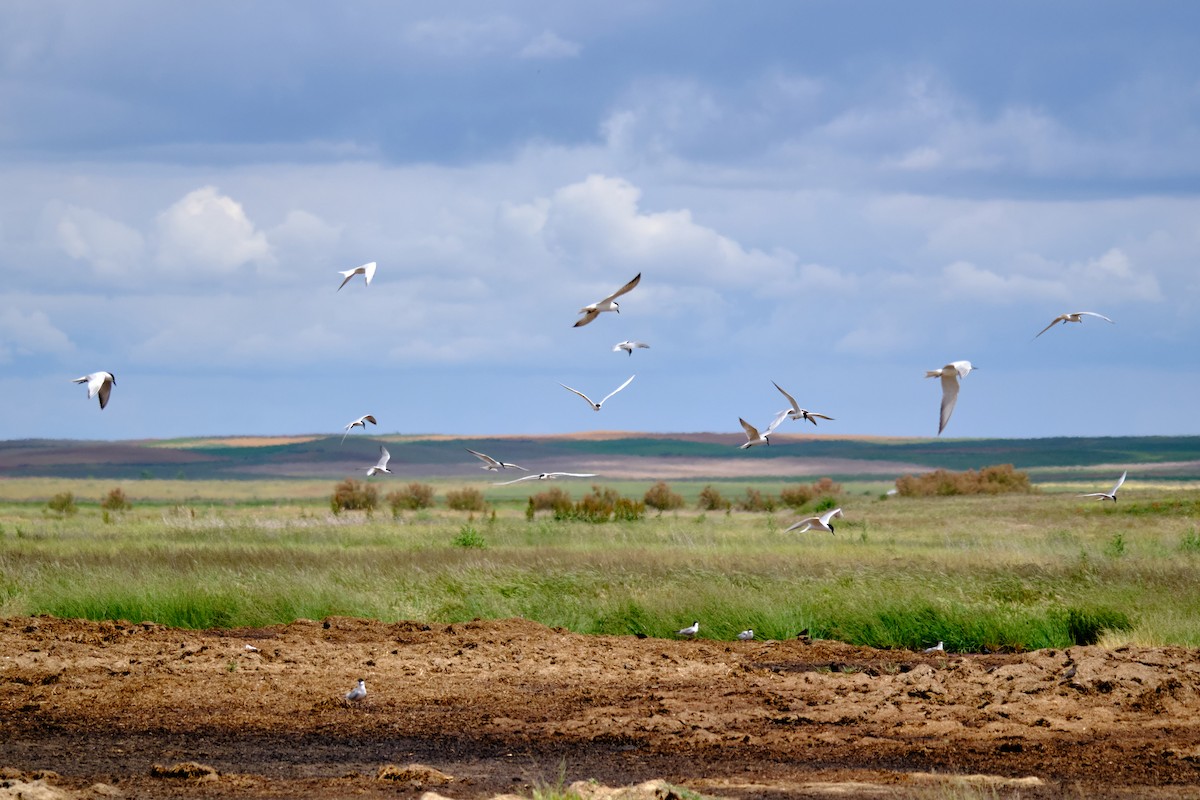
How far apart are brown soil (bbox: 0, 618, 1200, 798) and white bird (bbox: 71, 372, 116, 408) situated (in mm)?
2775

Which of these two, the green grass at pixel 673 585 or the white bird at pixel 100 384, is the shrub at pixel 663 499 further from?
the white bird at pixel 100 384

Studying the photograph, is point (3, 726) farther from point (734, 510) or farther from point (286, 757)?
point (734, 510)

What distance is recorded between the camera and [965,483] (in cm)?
5528

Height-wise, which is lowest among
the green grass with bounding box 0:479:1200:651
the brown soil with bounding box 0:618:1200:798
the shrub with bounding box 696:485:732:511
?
the shrub with bounding box 696:485:732:511

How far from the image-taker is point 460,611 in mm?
18156

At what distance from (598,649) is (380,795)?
640 centimetres

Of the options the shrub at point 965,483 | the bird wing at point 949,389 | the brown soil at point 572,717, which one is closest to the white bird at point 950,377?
the bird wing at point 949,389

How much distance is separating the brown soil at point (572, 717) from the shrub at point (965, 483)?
134 ft

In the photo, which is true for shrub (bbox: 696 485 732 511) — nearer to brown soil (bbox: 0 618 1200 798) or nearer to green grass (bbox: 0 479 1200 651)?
green grass (bbox: 0 479 1200 651)

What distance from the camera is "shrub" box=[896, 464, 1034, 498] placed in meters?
54.4

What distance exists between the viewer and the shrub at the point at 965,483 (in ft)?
178

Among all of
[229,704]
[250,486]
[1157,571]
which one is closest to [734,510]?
[1157,571]

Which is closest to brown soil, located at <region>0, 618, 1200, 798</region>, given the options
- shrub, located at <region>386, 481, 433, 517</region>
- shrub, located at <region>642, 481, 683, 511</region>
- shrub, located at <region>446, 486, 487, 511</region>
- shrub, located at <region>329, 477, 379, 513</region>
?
shrub, located at <region>329, 477, 379, 513</region>

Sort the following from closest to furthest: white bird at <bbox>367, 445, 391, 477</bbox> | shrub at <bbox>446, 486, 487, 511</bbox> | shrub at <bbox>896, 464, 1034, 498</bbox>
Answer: white bird at <bbox>367, 445, 391, 477</bbox>, shrub at <bbox>896, 464, 1034, 498</bbox>, shrub at <bbox>446, 486, 487, 511</bbox>
